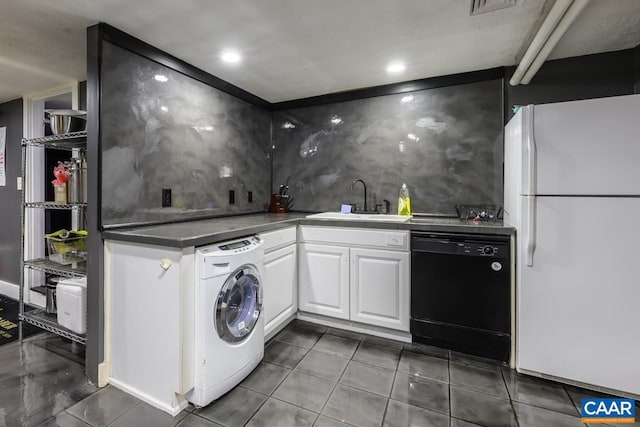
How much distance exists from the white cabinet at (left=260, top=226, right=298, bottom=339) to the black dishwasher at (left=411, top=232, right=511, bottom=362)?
3.21ft

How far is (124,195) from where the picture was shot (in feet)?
6.30

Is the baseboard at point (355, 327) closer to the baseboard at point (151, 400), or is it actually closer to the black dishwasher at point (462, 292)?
the black dishwasher at point (462, 292)

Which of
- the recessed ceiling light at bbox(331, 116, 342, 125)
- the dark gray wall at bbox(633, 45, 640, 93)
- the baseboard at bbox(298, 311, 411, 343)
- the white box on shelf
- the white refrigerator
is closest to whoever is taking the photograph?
the white refrigerator

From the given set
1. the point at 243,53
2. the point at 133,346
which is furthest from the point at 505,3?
the point at 133,346

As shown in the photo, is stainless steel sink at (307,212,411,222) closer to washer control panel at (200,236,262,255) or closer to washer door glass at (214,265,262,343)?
washer control panel at (200,236,262,255)

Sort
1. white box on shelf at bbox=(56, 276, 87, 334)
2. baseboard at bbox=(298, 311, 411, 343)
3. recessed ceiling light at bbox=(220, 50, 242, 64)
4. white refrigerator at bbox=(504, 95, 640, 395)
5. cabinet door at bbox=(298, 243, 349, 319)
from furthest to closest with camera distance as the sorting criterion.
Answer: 1. cabinet door at bbox=(298, 243, 349, 319)
2. baseboard at bbox=(298, 311, 411, 343)
3. recessed ceiling light at bbox=(220, 50, 242, 64)
4. white box on shelf at bbox=(56, 276, 87, 334)
5. white refrigerator at bbox=(504, 95, 640, 395)

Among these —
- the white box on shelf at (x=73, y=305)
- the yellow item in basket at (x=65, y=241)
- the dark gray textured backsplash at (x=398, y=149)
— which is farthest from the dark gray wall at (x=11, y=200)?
the dark gray textured backsplash at (x=398, y=149)

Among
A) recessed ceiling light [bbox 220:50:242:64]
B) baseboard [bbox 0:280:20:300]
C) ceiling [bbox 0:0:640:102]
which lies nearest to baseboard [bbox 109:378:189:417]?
ceiling [bbox 0:0:640:102]

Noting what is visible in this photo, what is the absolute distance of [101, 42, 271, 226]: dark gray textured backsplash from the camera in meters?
1.85

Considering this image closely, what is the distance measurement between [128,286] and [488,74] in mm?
3076

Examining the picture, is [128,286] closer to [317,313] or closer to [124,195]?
[124,195]

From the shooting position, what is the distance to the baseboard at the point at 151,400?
5.16ft

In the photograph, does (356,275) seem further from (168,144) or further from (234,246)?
(168,144)

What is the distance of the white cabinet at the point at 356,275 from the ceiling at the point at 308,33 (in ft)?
4.44
